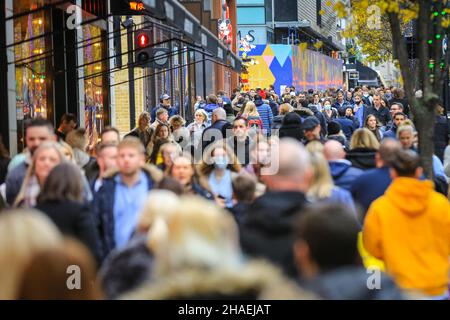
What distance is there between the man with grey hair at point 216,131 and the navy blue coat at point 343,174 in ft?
18.5

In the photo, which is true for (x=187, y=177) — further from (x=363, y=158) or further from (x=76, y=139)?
(x=76, y=139)

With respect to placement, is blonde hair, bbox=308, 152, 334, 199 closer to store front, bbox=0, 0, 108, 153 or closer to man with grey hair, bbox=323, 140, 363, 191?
man with grey hair, bbox=323, 140, 363, 191

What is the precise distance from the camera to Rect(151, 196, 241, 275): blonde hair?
5.15 m

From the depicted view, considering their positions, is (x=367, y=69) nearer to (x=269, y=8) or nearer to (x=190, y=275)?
(x=269, y=8)

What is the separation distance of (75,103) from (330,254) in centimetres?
1665

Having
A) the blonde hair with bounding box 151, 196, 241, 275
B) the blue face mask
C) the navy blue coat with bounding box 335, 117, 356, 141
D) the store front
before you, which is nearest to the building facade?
the store front

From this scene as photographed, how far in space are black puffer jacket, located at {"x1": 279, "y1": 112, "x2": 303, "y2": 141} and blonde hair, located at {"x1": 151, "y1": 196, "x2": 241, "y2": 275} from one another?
34.7 feet

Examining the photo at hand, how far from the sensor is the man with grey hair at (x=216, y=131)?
1739cm

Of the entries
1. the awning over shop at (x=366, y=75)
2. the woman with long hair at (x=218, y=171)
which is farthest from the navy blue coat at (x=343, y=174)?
the awning over shop at (x=366, y=75)

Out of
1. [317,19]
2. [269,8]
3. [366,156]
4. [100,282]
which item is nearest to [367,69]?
[317,19]

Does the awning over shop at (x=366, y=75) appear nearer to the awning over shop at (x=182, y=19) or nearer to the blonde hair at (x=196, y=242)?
the awning over shop at (x=182, y=19)

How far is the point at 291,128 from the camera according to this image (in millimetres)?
16141

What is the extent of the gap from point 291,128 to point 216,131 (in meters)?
1.86

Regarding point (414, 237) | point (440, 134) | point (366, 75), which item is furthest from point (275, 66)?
point (414, 237)
